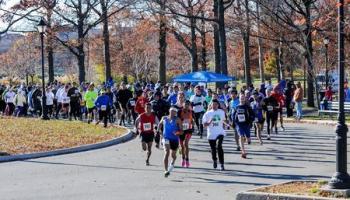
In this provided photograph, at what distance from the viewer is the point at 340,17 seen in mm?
11562

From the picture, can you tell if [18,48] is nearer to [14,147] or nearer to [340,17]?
[14,147]

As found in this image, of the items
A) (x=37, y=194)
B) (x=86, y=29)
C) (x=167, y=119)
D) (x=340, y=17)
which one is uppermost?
(x=86, y=29)

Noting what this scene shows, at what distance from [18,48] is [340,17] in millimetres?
80428

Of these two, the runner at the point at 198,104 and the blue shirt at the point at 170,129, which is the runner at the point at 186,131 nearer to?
the blue shirt at the point at 170,129

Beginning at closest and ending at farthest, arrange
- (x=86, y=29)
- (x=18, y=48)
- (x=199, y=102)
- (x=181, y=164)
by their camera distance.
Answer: (x=181, y=164) < (x=199, y=102) < (x=86, y=29) < (x=18, y=48)

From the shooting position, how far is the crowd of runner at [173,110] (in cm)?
1631

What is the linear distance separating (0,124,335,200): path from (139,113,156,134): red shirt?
84 centimetres

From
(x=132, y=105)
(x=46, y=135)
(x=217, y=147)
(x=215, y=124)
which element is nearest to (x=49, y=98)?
(x=132, y=105)

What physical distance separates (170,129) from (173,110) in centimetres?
52

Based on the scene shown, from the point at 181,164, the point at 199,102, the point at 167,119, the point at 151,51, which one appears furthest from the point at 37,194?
the point at 151,51

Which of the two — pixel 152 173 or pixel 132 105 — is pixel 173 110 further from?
pixel 132 105

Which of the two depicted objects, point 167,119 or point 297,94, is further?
point 297,94

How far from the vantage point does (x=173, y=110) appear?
15.9 metres

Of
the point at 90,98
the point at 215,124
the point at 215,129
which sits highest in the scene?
the point at 90,98
